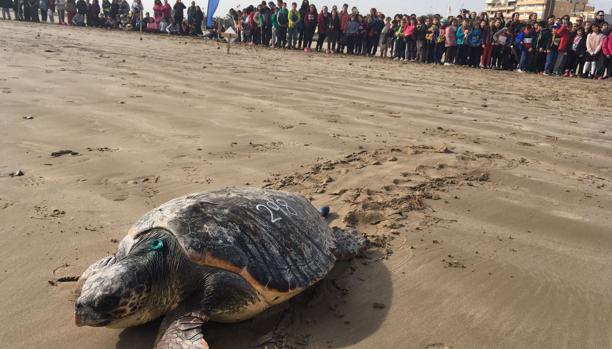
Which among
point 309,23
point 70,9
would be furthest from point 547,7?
point 70,9

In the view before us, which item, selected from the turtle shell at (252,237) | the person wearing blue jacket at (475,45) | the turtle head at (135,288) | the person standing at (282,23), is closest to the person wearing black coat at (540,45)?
the person wearing blue jacket at (475,45)

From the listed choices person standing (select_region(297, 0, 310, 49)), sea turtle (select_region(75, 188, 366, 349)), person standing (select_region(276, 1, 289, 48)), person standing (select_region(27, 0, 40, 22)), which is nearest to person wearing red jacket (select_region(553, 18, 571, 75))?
person standing (select_region(297, 0, 310, 49))

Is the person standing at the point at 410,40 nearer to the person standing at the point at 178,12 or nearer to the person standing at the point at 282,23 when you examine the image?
the person standing at the point at 282,23

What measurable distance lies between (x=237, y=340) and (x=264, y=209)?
0.65 meters

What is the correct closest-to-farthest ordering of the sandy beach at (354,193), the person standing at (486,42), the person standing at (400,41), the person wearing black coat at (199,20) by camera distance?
the sandy beach at (354,193), the person standing at (486,42), the person standing at (400,41), the person wearing black coat at (199,20)

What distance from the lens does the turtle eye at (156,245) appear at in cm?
204

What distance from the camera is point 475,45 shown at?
1445 centimetres

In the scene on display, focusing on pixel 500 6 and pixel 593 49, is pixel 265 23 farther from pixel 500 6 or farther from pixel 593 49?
pixel 500 6

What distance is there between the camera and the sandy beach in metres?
2.28

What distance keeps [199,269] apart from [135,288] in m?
0.31

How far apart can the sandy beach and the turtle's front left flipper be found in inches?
6.9

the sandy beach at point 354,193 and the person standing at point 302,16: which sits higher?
the person standing at point 302,16

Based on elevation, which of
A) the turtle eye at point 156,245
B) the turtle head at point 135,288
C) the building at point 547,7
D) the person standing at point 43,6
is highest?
the building at point 547,7

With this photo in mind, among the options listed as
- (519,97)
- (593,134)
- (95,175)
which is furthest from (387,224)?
(519,97)
